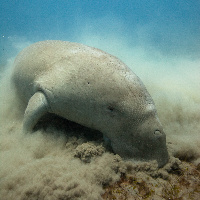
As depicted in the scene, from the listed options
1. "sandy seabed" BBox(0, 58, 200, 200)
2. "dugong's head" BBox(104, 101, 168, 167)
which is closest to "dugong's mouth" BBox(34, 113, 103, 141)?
"sandy seabed" BBox(0, 58, 200, 200)

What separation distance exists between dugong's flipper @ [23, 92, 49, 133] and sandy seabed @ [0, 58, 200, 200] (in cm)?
22

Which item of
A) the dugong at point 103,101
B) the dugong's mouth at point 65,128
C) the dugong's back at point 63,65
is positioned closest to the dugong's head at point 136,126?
the dugong at point 103,101

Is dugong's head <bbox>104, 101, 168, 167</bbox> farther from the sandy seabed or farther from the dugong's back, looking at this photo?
the dugong's back

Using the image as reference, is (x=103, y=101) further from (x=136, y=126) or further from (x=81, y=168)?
(x=81, y=168)

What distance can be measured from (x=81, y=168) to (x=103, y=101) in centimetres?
124

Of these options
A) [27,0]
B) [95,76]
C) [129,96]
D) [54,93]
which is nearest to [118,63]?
[95,76]

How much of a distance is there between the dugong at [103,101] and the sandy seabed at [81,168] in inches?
10.0

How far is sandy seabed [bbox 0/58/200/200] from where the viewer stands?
2516 mm

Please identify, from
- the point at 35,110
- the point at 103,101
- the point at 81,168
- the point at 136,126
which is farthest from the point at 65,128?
the point at 136,126

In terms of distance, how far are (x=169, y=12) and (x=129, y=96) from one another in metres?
130

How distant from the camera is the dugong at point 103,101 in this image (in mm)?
2916

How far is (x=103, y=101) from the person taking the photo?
302 cm

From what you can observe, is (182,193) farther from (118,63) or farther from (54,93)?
(54,93)

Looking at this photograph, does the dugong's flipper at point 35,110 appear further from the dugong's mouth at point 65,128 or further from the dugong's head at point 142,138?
the dugong's head at point 142,138
